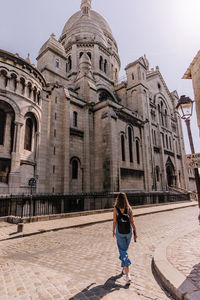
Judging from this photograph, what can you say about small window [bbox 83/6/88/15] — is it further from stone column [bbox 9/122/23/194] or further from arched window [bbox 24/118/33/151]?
stone column [bbox 9/122/23/194]

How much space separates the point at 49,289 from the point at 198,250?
386 cm

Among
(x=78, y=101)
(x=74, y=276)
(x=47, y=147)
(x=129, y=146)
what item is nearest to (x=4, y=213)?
(x=47, y=147)

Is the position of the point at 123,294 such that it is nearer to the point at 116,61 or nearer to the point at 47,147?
the point at 47,147

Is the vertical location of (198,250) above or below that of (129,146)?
below

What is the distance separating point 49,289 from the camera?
122 inches

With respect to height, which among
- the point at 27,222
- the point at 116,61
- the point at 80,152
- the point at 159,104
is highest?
the point at 116,61

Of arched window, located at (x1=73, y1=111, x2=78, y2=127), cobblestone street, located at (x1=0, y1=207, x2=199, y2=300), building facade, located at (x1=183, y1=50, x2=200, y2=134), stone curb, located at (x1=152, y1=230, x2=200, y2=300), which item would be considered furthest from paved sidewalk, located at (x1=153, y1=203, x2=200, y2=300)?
arched window, located at (x1=73, y1=111, x2=78, y2=127)

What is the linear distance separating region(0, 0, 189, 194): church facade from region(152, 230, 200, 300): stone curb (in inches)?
515

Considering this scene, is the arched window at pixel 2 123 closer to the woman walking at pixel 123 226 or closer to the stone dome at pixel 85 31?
the woman walking at pixel 123 226

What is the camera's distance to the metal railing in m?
12.0

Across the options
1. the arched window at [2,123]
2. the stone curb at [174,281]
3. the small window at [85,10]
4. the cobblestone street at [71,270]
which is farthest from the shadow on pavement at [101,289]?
the small window at [85,10]

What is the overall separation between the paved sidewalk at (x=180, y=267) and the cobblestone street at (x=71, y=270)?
19 centimetres

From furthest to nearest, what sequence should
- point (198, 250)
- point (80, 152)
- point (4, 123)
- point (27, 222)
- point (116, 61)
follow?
1. point (116, 61)
2. point (80, 152)
3. point (4, 123)
4. point (27, 222)
5. point (198, 250)

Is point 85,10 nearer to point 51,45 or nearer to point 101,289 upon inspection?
point 51,45
